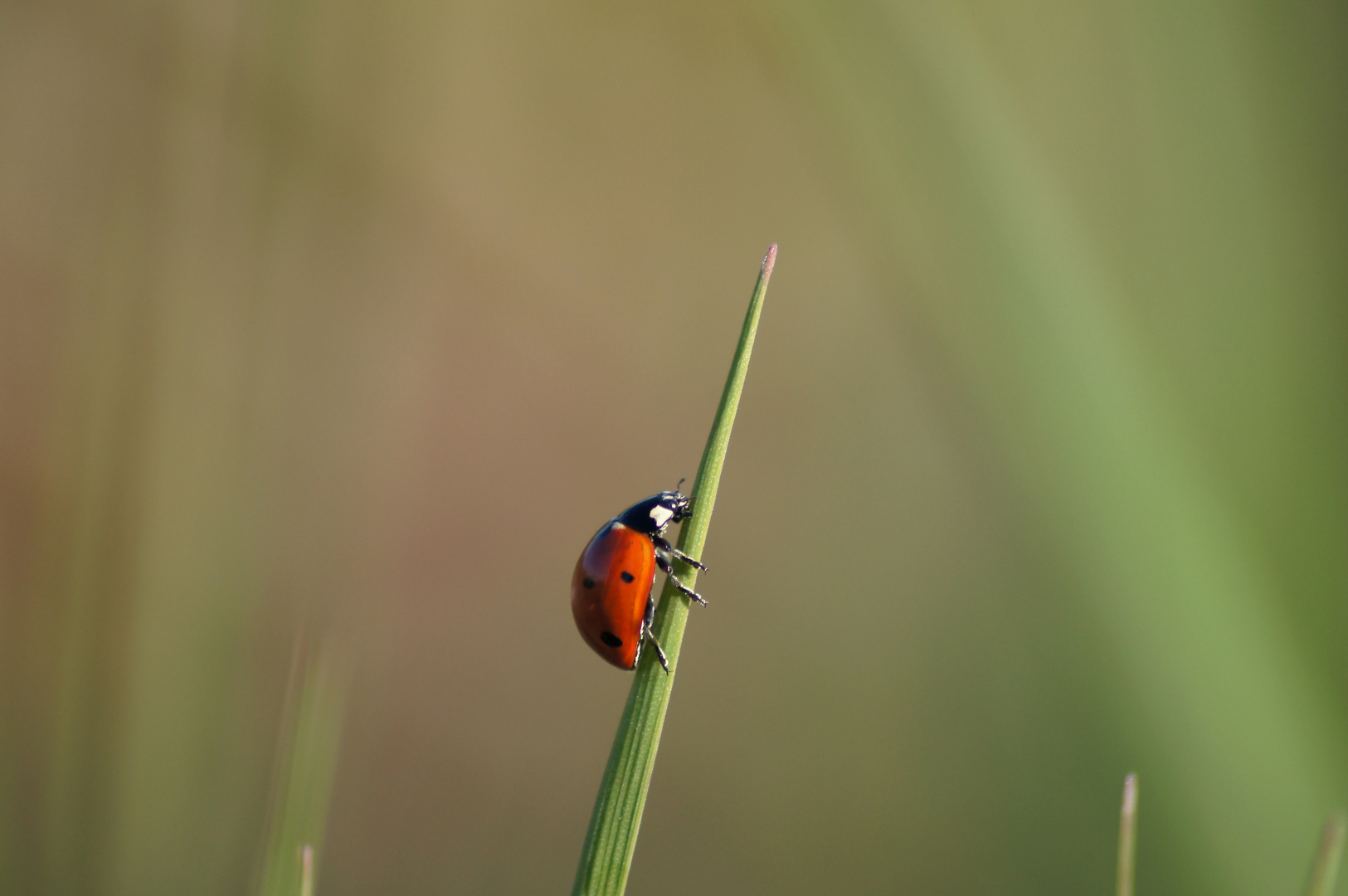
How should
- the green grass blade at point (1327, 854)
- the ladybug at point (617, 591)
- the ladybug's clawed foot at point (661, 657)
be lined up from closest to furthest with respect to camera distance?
the green grass blade at point (1327, 854) → the ladybug's clawed foot at point (661, 657) → the ladybug at point (617, 591)

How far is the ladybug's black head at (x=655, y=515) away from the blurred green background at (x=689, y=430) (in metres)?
0.20

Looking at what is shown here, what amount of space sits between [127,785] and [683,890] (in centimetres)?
65

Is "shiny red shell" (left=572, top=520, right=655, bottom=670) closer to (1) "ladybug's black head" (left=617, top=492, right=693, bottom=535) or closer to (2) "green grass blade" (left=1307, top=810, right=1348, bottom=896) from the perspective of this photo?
(1) "ladybug's black head" (left=617, top=492, right=693, bottom=535)

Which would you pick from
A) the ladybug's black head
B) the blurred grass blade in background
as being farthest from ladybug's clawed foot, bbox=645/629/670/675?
the ladybug's black head

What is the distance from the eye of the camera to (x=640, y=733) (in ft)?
0.77

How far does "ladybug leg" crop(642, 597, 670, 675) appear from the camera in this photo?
258 millimetres

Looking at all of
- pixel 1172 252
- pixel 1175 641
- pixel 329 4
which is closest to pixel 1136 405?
pixel 1175 641

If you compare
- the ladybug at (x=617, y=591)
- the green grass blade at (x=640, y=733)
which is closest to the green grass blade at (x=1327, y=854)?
the green grass blade at (x=640, y=733)

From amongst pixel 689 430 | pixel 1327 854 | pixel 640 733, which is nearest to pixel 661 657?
pixel 640 733

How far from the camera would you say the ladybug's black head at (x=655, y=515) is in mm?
509

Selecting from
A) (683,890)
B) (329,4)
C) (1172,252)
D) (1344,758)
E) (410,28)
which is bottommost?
(683,890)

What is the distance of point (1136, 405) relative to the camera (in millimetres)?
325

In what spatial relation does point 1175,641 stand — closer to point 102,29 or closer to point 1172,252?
point 1172,252

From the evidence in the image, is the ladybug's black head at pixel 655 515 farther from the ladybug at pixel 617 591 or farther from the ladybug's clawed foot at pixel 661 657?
the ladybug's clawed foot at pixel 661 657
